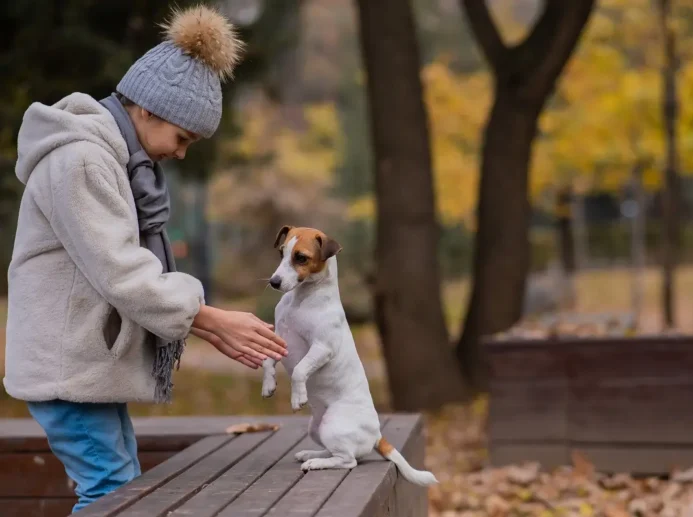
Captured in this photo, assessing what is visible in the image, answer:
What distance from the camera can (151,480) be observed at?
10.5ft

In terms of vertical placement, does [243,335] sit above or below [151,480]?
above

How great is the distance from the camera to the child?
3.05 m

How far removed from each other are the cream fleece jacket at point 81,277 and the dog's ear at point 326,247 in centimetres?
39

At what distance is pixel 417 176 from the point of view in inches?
365

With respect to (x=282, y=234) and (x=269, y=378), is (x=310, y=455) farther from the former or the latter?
(x=282, y=234)

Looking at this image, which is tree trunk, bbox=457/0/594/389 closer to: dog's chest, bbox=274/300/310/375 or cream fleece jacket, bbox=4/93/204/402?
dog's chest, bbox=274/300/310/375

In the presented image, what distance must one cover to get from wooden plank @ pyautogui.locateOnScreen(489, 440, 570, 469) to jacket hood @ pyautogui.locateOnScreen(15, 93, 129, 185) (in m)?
4.02

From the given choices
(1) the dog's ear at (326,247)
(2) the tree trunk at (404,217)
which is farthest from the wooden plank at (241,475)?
(2) the tree trunk at (404,217)

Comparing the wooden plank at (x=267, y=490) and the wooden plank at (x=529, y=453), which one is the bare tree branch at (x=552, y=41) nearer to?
the wooden plank at (x=529, y=453)

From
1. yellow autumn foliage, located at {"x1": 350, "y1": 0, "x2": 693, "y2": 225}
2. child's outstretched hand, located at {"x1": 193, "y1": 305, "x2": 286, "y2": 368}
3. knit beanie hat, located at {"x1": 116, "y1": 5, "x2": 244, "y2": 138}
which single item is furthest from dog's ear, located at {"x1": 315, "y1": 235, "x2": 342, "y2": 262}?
yellow autumn foliage, located at {"x1": 350, "y1": 0, "x2": 693, "y2": 225}

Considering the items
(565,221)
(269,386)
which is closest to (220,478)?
Result: (269,386)

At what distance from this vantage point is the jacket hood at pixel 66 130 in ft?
10.3

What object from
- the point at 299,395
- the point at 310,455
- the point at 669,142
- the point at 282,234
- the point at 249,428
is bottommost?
the point at 249,428

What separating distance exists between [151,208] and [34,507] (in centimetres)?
160
